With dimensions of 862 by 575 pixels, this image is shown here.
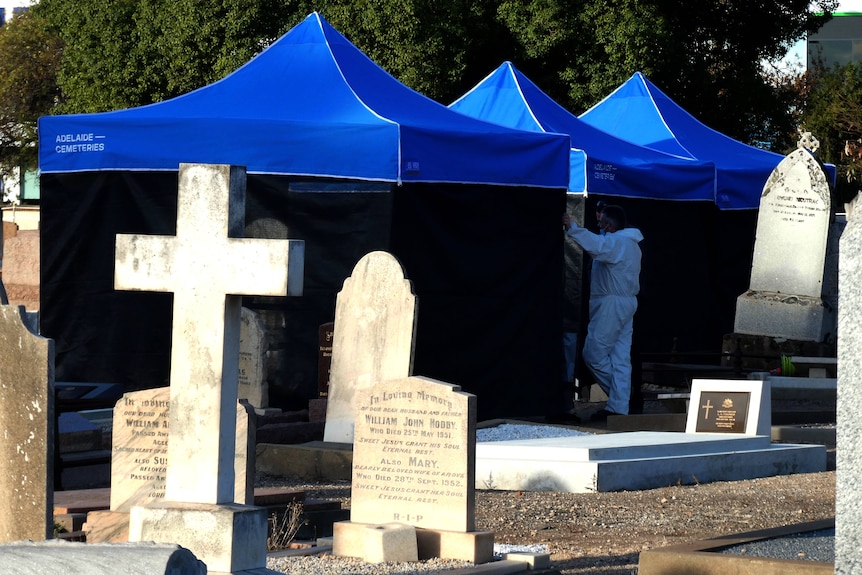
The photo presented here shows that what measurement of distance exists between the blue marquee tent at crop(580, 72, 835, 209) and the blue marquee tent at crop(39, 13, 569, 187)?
577cm

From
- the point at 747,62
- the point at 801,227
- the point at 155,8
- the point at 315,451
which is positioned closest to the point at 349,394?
the point at 315,451

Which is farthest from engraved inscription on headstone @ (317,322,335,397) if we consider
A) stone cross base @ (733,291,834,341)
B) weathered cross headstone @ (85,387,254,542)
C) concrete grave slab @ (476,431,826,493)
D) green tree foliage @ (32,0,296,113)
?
green tree foliage @ (32,0,296,113)

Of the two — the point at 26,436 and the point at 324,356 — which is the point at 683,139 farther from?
the point at 26,436

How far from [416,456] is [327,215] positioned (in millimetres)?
5716

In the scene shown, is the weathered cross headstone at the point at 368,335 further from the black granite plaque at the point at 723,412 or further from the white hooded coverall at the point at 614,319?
the white hooded coverall at the point at 614,319

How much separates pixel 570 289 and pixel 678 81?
1345cm

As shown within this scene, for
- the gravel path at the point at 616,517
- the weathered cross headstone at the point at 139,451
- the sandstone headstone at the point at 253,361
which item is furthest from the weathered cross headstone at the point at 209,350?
the sandstone headstone at the point at 253,361

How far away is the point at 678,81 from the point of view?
93.5ft

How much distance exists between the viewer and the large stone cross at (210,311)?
5723mm

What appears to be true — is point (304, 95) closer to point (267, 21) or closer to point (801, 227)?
point (801, 227)

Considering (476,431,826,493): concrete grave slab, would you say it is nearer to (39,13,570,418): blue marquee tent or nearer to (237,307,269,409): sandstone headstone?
(39,13,570,418): blue marquee tent

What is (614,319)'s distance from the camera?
13805mm

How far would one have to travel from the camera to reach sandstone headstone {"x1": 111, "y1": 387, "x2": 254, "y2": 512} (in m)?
7.23

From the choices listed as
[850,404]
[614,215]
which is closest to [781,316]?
[614,215]
